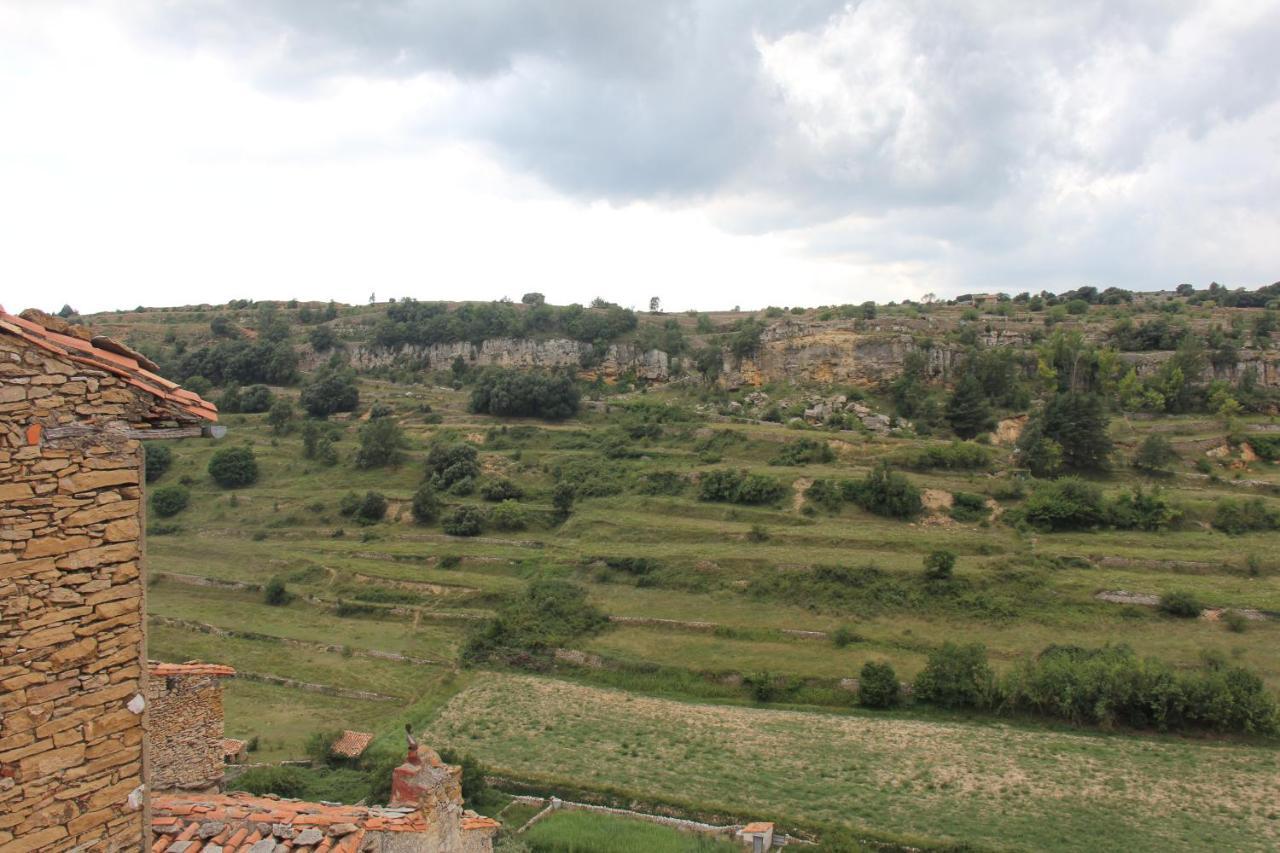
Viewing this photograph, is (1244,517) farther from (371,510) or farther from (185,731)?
(371,510)

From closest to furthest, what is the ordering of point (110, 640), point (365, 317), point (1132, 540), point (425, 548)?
point (110, 640) → point (1132, 540) → point (425, 548) → point (365, 317)

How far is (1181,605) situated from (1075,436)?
1656 centimetres

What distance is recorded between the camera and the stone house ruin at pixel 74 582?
Answer: 520 centimetres

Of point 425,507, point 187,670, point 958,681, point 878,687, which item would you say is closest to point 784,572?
point 878,687

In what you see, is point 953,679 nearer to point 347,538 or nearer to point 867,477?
point 867,477

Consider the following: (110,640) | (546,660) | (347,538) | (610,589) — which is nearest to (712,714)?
(546,660)

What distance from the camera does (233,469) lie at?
173ft

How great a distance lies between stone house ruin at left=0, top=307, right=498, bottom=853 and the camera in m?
5.20

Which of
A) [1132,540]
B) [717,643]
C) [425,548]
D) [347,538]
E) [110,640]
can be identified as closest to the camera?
[110,640]

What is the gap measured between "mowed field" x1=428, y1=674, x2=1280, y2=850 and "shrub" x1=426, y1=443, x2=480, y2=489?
77.2ft

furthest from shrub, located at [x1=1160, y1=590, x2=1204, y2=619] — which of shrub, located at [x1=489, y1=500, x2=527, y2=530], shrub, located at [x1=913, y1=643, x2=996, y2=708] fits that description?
shrub, located at [x1=489, y1=500, x2=527, y2=530]

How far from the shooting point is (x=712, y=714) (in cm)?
2662

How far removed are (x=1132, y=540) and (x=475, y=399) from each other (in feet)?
158

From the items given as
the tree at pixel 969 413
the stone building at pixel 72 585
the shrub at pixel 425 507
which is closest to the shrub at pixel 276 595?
the shrub at pixel 425 507
